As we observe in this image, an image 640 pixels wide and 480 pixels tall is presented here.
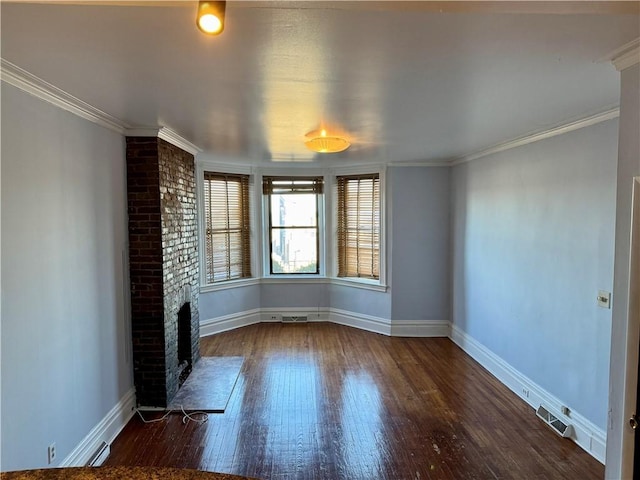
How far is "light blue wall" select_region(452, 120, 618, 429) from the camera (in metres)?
2.70

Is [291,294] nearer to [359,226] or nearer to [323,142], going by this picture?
[359,226]

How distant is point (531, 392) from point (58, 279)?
12.9 feet

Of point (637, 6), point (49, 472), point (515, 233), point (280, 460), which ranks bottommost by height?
point (280, 460)

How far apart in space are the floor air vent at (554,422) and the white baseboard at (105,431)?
3.51 m

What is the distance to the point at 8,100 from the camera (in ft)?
6.21

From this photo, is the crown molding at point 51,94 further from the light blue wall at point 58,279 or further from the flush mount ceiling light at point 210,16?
the flush mount ceiling light at point 210,16

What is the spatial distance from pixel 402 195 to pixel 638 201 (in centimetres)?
372

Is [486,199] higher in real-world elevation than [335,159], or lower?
lower

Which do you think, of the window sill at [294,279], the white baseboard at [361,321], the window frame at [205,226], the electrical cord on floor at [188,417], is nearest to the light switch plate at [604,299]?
the white baseboard at [361,321]

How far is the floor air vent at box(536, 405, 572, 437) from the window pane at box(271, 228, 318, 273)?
3.72 metres

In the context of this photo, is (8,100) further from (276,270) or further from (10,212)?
(276,270)

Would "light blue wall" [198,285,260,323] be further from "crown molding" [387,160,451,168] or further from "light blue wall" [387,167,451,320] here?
"crown molding" [387,160,451,168]

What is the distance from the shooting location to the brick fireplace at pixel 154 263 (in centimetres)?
321

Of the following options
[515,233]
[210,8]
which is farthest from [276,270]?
[210,8]
